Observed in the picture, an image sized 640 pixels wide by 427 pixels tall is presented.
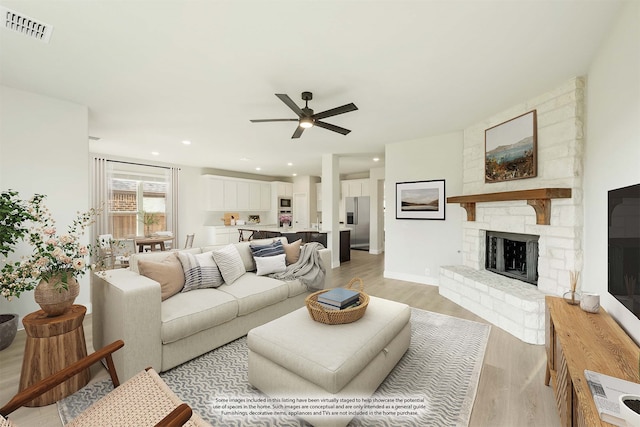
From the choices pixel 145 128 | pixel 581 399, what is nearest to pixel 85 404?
pixel 581 399

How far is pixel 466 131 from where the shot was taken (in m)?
4.06

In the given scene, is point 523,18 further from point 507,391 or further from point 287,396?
point 287,396

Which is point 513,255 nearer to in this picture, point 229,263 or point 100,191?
point 229,263

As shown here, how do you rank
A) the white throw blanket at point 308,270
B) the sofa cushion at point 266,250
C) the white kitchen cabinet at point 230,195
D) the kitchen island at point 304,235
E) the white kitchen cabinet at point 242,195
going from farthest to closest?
1. the white kitchen cabinet at point 242,195
2. the white kitchen cabinet at point 230,195
3. the kitchen island at point 304,235
4. the sofa cushion at point 266,250
5. the white throw blanket at point 308,270

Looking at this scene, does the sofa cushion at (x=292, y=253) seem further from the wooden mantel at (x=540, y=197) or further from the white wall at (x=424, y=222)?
the wooden mantel at (x=540, y=197)

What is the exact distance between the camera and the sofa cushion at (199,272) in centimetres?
275

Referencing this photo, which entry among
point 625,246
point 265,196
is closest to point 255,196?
point 265,196

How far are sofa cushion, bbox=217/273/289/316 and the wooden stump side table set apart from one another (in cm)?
118

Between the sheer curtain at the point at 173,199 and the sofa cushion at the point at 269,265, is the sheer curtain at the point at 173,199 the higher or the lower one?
the higher one

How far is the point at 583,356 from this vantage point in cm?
135

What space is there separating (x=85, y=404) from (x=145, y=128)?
3.63m

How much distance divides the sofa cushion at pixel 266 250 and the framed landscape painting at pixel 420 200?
242 cm

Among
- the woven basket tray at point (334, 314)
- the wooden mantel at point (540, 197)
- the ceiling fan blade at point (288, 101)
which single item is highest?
the ceiling fan blade at point (288, 101)

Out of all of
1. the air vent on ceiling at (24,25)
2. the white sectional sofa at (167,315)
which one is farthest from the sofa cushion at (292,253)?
the air vent on ceiling at (24,25)
